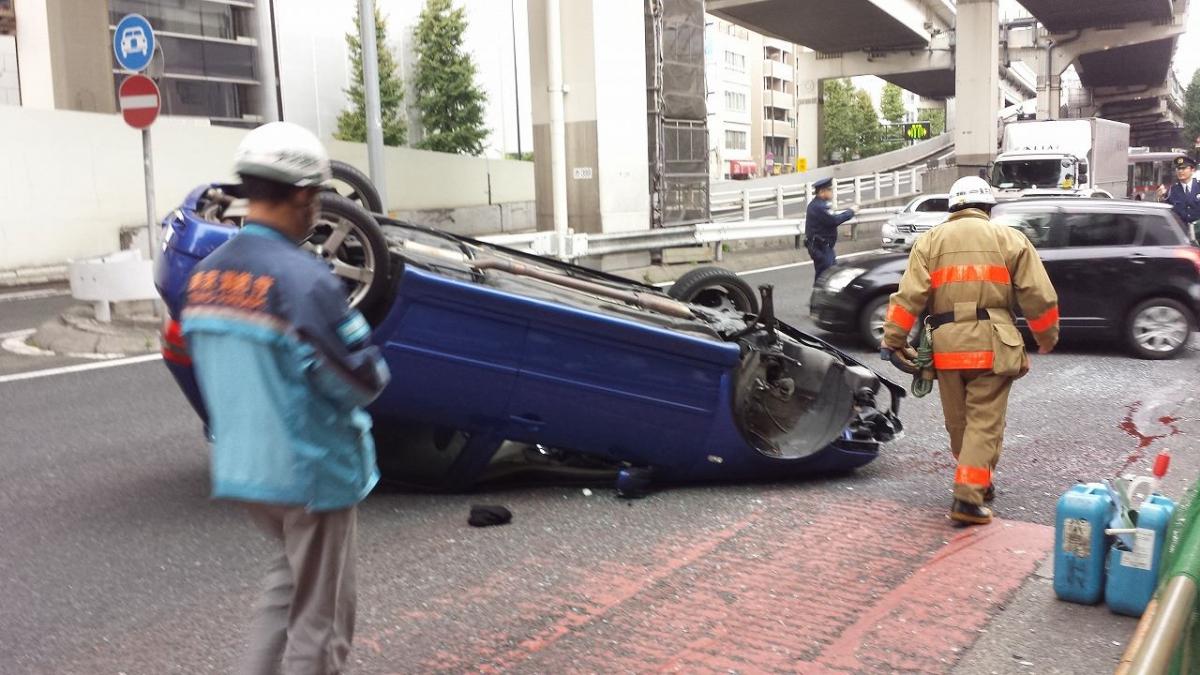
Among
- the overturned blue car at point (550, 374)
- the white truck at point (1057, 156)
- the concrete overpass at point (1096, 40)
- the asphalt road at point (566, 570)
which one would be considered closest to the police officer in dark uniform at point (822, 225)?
the asphalt road at point (566, 570)

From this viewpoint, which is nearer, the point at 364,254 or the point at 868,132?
the point at 364,254

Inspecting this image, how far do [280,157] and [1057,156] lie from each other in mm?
28844

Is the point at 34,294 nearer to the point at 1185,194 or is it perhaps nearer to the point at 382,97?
the point at 1185,194

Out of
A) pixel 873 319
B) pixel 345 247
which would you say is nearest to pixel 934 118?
pixel 873 319

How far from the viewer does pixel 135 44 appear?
11.7m

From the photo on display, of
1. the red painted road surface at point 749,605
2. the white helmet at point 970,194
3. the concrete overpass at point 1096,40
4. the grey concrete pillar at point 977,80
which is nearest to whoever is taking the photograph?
the red painted road surface at point 749,605

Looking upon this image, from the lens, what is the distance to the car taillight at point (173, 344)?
4.96 meters

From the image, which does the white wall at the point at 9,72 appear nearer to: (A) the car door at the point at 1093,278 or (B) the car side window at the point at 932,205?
(B) the car side window at the point at 932,205

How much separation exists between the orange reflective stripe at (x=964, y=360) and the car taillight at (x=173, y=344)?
361 centimetres

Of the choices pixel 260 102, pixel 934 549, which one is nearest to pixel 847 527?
pixel 934 549

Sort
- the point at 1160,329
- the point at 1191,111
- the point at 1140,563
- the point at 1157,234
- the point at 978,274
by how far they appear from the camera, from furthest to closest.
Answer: the point at 1191,111 → the point at 1157,234 → the point at 1160,329 → the point at 978,274 → the point at 1140,563

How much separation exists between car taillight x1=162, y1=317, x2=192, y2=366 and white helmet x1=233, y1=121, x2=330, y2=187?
2.63m

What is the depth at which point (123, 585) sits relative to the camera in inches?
171

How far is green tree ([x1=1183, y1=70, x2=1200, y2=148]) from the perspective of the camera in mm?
94938
